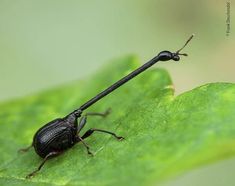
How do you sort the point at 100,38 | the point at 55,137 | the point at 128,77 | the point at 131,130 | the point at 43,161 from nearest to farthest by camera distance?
the point at 131,130
the point at 43,161
the point at 128,77
the point at 55,137
the point at 100,38

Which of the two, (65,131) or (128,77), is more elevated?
(128,77)

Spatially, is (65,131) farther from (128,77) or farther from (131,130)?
(131,130)

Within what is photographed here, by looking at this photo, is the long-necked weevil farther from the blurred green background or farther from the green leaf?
the blurred green background

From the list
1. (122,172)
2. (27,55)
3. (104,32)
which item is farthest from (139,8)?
(122,172)

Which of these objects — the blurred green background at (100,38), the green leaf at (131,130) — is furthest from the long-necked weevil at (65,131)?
the blurred green background at (100,38)

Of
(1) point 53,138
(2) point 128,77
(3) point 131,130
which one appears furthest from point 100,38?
(3) point 131,130

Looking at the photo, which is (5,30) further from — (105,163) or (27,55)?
(105,163)
